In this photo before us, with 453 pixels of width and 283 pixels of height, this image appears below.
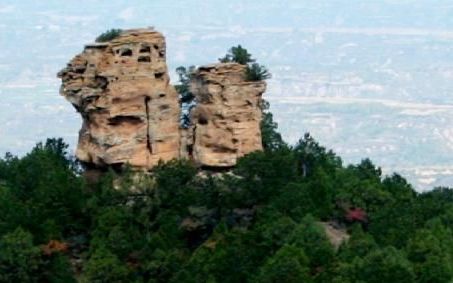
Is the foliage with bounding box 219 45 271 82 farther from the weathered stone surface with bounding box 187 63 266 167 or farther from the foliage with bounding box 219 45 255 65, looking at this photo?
the weathered stone surface with bounding box 187 63 266 167

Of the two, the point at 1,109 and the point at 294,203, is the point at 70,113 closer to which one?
the point at 1,109

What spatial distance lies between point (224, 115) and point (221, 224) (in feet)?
15.3

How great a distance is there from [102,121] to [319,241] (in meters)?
8.37

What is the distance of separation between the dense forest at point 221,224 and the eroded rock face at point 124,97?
86cm

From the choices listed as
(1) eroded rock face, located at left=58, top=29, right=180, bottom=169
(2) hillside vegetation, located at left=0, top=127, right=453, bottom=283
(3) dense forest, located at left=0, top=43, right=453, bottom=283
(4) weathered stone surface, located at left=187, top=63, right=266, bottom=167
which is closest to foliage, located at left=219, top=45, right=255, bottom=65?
(4) weathered stone surface, located at left=187, top=63, right=266, bottom=167

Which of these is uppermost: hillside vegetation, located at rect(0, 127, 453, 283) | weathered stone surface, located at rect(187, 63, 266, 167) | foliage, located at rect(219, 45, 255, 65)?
foliage, located at rect(219, 45, 255, 65)

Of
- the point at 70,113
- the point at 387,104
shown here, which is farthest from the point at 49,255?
the point at 387,104

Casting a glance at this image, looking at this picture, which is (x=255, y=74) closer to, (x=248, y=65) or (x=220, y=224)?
(x=248, y=65)

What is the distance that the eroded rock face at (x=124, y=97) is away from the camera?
48.2 metres

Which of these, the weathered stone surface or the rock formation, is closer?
the rock formation

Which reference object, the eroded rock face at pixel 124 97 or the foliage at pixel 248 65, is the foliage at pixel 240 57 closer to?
the foliage at pixel 248 65

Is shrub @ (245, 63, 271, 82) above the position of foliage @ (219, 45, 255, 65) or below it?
below

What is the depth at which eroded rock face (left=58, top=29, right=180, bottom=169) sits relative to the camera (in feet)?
158

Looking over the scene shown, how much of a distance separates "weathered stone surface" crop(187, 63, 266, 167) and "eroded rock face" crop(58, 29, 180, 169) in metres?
1.05
